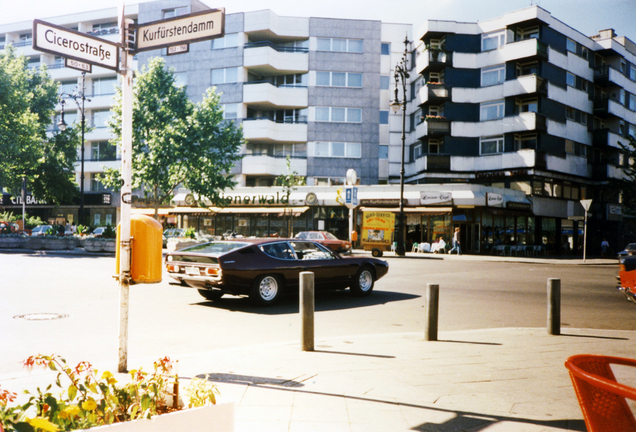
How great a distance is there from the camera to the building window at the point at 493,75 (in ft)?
128

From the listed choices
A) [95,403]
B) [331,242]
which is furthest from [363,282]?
[331,242]

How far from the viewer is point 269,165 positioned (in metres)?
42.4

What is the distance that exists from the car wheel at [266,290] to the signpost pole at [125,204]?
5.35 meters

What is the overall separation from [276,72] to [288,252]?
117 feet

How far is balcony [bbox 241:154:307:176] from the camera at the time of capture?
139 feet

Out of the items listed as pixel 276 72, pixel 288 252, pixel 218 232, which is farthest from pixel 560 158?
pixel 288 252

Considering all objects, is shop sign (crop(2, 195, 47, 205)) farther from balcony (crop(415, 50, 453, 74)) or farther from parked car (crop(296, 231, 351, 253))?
balcony (crop(415, 50, 453, 74))

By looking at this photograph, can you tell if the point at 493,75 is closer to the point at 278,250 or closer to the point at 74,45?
the point at 278,250

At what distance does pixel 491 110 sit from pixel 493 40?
523 cm

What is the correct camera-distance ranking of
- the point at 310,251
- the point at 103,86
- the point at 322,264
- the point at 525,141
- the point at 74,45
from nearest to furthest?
the point at 74,45, the point at 322,264, the point at 310,251, the point at 525,141, the point at 103,86

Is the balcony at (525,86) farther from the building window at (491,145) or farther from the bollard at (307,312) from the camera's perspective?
the bollard at (307,312)

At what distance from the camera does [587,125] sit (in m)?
44.4

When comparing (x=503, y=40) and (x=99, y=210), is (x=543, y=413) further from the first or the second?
(x=99, y=210)

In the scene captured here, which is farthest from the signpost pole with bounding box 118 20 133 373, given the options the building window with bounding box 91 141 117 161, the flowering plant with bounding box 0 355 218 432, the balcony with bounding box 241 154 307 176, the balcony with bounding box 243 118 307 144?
the building window with bounding box 91 141 117 161
